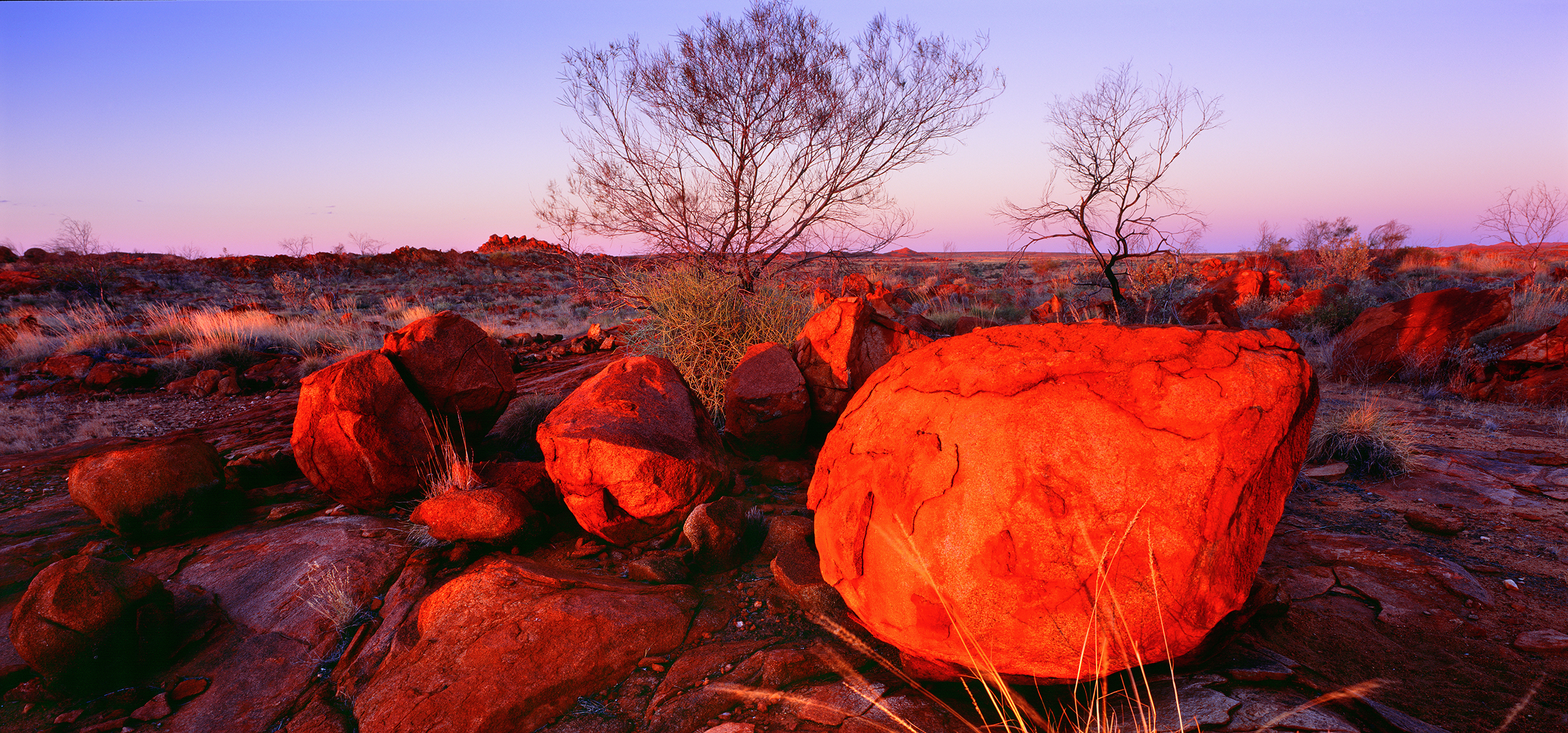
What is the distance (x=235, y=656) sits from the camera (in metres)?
2.69

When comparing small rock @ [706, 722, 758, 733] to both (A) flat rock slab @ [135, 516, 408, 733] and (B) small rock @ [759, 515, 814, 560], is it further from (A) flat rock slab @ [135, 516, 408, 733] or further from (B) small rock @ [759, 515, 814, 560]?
(A) flat rock slab @ [135, 516, 408, 733]

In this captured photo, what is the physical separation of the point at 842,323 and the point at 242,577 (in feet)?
12.8

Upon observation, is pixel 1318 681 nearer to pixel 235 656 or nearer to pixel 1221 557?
pixel 1221 557

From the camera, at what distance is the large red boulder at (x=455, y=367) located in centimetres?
418

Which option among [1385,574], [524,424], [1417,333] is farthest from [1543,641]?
[1417,333]

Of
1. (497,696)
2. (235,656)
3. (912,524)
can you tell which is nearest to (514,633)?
(497,696)

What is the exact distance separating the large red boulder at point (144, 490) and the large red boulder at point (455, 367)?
50.6 inches

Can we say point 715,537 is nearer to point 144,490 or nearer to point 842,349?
point 842,349

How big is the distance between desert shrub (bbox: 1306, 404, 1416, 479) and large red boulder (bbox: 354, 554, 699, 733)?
15.3 feet

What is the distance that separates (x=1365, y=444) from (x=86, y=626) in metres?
7.45

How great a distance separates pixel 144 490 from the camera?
140 inches

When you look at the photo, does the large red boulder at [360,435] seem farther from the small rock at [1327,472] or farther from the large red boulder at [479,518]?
the small rock at [1327,472]

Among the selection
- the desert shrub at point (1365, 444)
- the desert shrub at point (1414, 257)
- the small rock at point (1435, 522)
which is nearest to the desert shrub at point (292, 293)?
the desert shrub at point (1365, 444)

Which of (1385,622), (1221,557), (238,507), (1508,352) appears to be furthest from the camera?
(1508,352)
